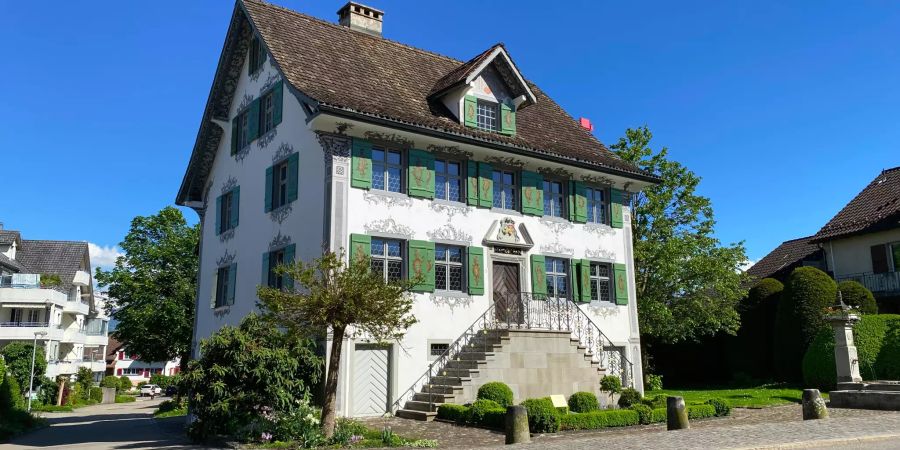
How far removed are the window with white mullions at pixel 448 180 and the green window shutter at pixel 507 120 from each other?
2.10 m

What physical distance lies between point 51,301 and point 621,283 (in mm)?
40304

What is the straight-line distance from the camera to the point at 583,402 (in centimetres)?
1775

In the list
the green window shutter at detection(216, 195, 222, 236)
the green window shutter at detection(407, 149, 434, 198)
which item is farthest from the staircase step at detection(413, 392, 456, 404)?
the green window shutter at detection(216, 195, 222, 236)

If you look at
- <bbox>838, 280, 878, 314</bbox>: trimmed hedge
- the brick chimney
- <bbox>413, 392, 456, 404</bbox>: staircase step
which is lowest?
<bbox>413, 392, 456, 404</bbox>: staircase step

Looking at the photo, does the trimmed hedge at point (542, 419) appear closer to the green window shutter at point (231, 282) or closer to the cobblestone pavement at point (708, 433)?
the cobblestone pavement at point (708, 433)

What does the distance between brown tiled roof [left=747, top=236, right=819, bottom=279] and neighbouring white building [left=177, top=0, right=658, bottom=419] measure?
17.9 metres

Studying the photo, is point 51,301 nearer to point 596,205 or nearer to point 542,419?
point 596,205

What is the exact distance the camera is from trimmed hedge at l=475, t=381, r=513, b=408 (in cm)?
1730

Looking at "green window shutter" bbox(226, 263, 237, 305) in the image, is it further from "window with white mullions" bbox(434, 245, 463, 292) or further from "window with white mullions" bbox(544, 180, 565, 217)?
"window with white mullions" bbox(544, 180, 565, 217)

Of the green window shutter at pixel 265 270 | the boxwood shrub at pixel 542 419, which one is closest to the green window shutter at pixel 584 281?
the boxwood shrub at pixel 542 419

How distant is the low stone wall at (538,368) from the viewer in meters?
18.1

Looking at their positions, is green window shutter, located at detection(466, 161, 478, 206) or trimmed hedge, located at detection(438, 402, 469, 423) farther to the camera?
green window shutter, located at detection(466, 161, 478, 206)

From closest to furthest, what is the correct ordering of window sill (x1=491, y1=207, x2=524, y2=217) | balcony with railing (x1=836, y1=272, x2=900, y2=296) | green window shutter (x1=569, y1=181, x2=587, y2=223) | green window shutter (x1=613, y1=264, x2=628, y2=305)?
window sill (x1=491, y1=207, x2=524, y2=217) → green window shutter (x1=569, y1=181, x2=587, y2=223) → green window shutter (x1=613, y1=264, x2=628, y2=305) → balcony with railing (x1=836, y1=272, x2=900, y2=296)

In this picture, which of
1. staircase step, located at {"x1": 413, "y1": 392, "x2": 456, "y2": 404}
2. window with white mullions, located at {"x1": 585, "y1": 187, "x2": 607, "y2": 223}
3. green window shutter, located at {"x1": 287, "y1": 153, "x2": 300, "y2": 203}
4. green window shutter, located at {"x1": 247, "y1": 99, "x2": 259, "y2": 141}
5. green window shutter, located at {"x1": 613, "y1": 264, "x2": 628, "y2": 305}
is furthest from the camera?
window with white mullions, located at {"x1": 585, "y1": 187, "x2": 607, "y2": 223}
